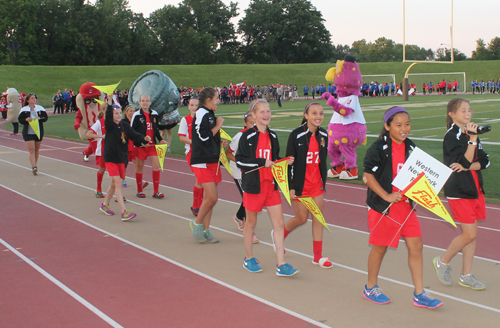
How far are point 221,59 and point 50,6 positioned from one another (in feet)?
103

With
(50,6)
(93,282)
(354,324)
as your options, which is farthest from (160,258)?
(50,6)

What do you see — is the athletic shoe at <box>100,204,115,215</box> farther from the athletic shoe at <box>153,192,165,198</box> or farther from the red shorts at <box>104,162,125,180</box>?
the athletic shoe at <box>153,192,165,198</box>

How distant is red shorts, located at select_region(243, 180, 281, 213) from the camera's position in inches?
210

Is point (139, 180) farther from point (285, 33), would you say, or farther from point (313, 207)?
point (285, 33)

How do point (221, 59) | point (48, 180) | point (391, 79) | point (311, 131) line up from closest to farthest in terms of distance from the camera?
point (311, 131) < point (48, 180) < point (391, 79) < point (221, 59)

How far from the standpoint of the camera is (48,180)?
37.7 ft

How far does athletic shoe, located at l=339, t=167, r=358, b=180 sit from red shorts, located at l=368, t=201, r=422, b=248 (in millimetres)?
6635

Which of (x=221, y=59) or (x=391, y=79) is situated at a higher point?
(x=221, y=59)

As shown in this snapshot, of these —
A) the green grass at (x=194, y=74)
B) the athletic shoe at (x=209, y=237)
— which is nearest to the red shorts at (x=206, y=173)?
the athletic shoe at (x=209, y=237)

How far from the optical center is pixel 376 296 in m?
4.48

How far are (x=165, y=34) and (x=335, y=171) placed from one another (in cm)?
8755

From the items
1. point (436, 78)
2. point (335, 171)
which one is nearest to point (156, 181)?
point (335, 171)

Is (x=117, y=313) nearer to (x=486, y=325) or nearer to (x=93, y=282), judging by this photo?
(x=93, y=282)

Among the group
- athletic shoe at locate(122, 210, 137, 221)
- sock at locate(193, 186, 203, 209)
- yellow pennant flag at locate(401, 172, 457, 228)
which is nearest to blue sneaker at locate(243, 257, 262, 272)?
yellow pennant flag at locate(401, 172, 457, 228)
